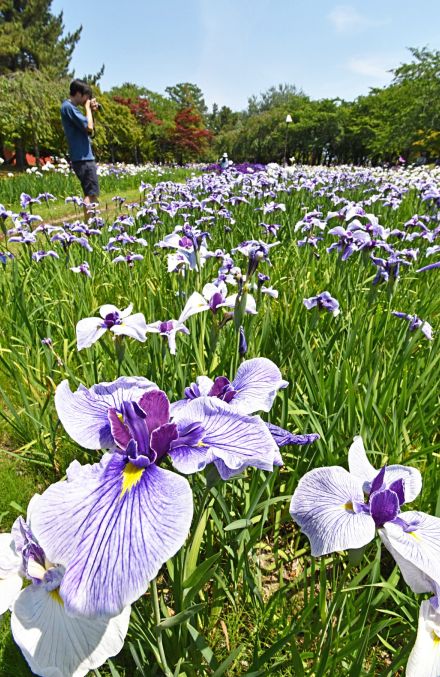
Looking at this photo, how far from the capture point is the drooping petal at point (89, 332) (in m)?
1.32

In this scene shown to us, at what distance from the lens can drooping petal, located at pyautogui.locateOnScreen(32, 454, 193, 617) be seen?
1.82 ft

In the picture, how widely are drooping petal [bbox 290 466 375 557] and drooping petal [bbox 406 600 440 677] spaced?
14 cm

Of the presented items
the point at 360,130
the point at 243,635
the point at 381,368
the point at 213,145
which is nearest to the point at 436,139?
the point at 360,130

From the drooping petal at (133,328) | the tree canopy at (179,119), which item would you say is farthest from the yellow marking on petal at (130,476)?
the tree canopy at (179,119)

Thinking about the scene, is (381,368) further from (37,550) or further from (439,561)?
(37,550)

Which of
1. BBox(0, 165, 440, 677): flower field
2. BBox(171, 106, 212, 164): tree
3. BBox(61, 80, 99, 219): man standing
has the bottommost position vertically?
BBox(0, 165, 440, 677): flower field

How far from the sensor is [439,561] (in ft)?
2.26

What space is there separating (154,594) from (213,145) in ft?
200

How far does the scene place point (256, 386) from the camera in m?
0.94

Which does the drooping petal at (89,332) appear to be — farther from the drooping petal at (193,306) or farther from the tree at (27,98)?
the tree at (27,98)

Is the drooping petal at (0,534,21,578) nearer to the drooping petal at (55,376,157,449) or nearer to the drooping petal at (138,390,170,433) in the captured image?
the drooping petal at (55,376,157,449)

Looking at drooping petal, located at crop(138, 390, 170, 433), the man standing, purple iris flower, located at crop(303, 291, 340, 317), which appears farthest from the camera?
the man standing

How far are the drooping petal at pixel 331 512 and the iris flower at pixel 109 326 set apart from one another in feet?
2.57

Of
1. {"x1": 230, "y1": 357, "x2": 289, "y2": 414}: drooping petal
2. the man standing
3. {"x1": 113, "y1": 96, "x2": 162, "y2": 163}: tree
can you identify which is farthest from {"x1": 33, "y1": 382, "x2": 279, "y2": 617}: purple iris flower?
{"x1": 113, "y1": 96, "x2": 162, "y2": 163}: tree
